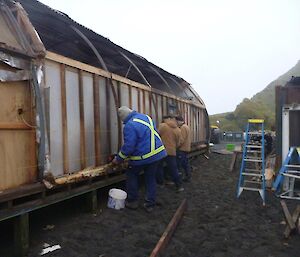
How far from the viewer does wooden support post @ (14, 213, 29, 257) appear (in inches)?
156

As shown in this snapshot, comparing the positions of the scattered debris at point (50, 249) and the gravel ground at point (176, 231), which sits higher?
the scattered debris at point (50, 249)

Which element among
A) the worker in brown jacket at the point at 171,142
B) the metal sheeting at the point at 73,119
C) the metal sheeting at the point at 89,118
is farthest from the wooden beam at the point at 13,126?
the worker in brown jacket at the point at 171,142

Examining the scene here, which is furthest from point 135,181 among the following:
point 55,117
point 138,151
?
point 55,117

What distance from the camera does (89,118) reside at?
5.65 m

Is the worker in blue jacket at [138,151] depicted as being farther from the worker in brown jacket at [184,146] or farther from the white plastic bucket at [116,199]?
the worker in brown jacket at [184,146]

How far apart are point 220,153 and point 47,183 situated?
13717mm

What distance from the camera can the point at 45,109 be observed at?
172 inches

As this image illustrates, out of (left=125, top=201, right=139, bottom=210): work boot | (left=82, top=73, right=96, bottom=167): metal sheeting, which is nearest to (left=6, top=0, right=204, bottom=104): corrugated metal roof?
(left=82, top=73, right=96, bottom=167): metal sheeting

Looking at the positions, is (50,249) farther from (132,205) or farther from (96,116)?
(96,116)

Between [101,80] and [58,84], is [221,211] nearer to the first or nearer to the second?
[101,80]

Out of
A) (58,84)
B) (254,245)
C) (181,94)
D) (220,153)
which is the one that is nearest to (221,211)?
(254,245)

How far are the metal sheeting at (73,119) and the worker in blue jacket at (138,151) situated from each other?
0.80 meters

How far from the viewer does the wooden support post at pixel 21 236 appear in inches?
156

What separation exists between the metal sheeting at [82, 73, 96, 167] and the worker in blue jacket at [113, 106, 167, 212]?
45 cm
